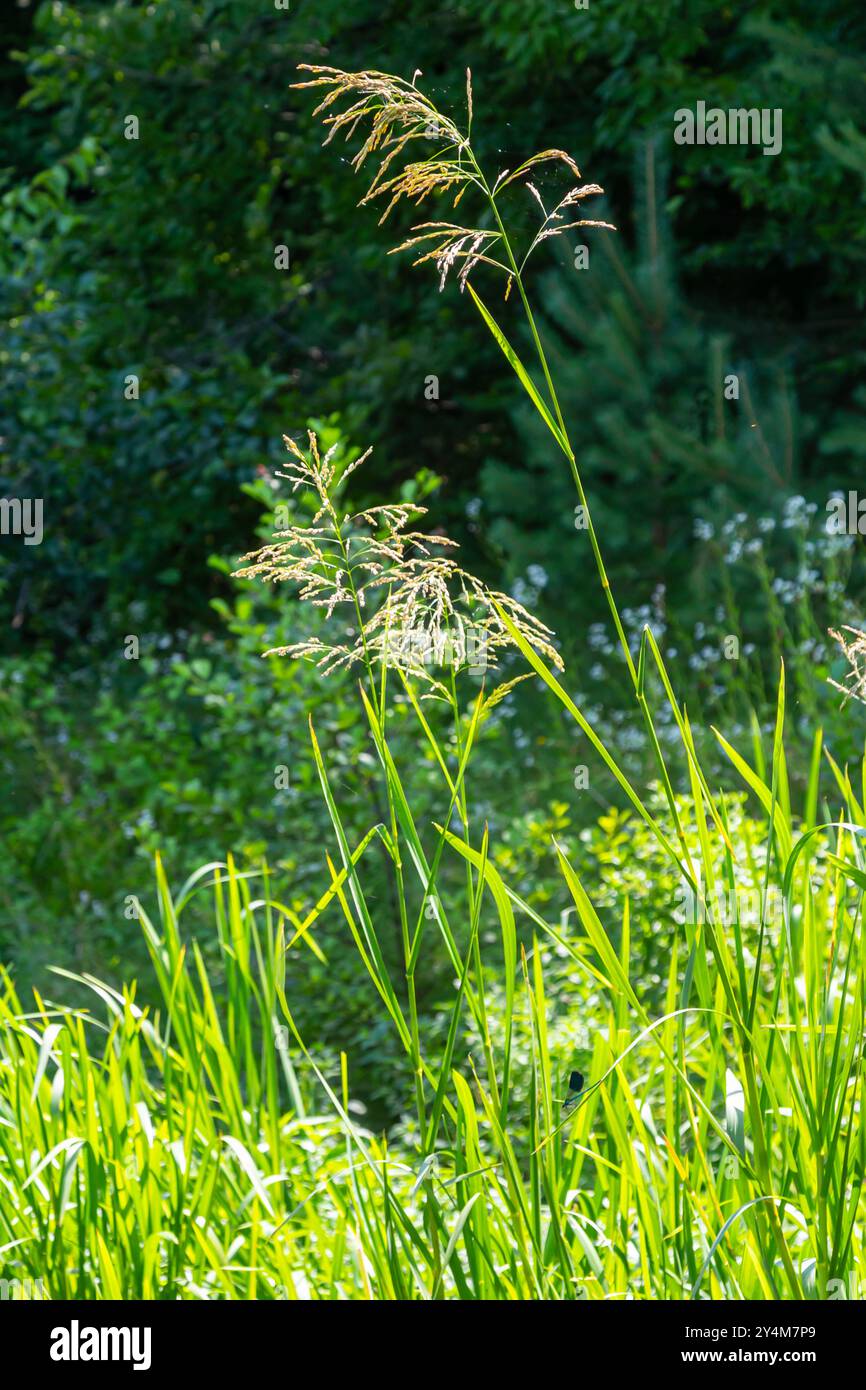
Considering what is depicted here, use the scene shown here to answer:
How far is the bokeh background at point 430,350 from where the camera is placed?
235 inches

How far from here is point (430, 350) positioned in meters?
7.26

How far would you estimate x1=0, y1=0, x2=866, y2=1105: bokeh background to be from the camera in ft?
19.6

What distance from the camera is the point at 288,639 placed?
3951 mm
